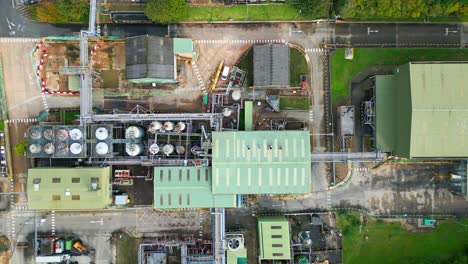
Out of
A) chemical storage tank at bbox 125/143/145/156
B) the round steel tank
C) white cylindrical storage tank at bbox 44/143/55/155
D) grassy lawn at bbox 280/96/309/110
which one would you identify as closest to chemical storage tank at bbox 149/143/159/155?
chemical storage tank at bbox 125/143/145/156

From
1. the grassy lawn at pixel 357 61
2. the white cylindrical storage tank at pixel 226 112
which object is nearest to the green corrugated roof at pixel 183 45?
the white cylindrical storage tank at pixel 226 112

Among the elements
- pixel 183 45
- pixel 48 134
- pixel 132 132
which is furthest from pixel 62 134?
pixel 183 45

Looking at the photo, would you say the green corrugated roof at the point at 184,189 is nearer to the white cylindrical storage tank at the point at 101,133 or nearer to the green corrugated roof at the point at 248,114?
the white cylindrical storage tank at the point at 101,133

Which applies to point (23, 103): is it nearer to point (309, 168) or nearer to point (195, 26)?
point (195, 26)

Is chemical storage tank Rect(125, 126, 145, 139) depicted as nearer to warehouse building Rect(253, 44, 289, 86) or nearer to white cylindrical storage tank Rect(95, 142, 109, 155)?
white cylindrical storage tank Rect(95, 142, 109, 155)

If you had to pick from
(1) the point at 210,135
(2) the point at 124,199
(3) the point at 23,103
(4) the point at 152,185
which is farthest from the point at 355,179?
(3) the point at 23,103

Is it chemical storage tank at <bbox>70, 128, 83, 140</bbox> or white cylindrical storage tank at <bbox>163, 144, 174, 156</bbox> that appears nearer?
chemical storage tank at <bbox>70, 128, 83, 140</bbox>
